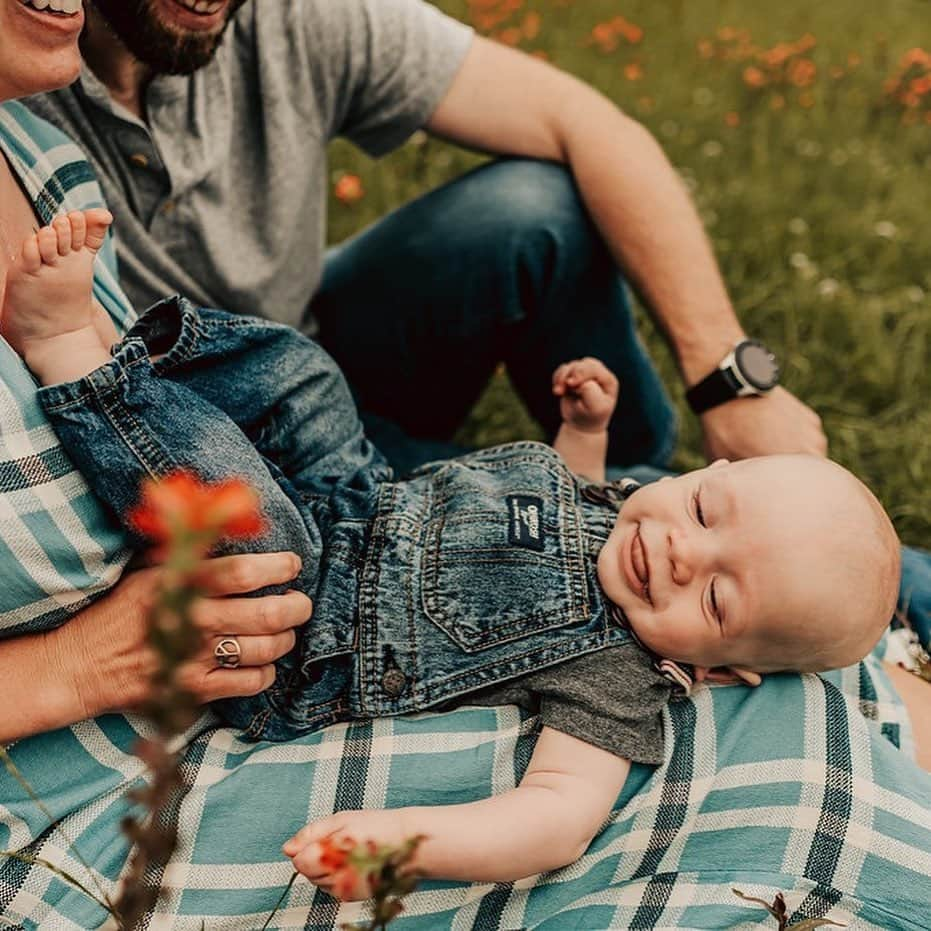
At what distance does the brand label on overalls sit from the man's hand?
71cm

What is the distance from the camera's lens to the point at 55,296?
152cm

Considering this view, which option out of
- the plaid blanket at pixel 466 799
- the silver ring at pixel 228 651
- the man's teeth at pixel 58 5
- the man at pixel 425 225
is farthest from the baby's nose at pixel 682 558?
the man's teeth at pixel 58 5

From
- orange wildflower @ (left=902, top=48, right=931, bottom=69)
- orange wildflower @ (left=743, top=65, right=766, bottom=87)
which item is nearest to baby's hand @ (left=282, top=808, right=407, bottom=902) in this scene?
orange wildflower @ (left=743, top=65, right=766, bottom=87)

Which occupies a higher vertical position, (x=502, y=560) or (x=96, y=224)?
(x=96, y=224)

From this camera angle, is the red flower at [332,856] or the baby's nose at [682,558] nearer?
the red flower at [332,856]

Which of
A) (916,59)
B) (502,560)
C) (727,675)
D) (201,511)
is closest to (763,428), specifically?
(727,675)

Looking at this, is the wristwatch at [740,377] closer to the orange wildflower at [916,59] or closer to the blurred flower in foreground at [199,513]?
the blurred flower in foreground at [199,513]

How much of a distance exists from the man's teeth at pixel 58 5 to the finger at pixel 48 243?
0.35 meters

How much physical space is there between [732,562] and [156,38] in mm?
1303

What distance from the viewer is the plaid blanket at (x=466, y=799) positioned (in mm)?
1542

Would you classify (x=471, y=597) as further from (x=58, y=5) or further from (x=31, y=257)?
(x=58, y=5)

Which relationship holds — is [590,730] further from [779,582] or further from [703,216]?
[703,216]

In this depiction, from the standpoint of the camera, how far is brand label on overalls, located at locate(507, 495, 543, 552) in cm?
175

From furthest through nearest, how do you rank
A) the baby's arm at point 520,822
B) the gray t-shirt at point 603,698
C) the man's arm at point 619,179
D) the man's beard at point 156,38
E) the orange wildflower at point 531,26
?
the orange wildflower at point 531,26
the man's arm at point 619,179
the man's beard at point 156,38
the gray t-shirt at point 603,698
the baby's arm at point 520,822
